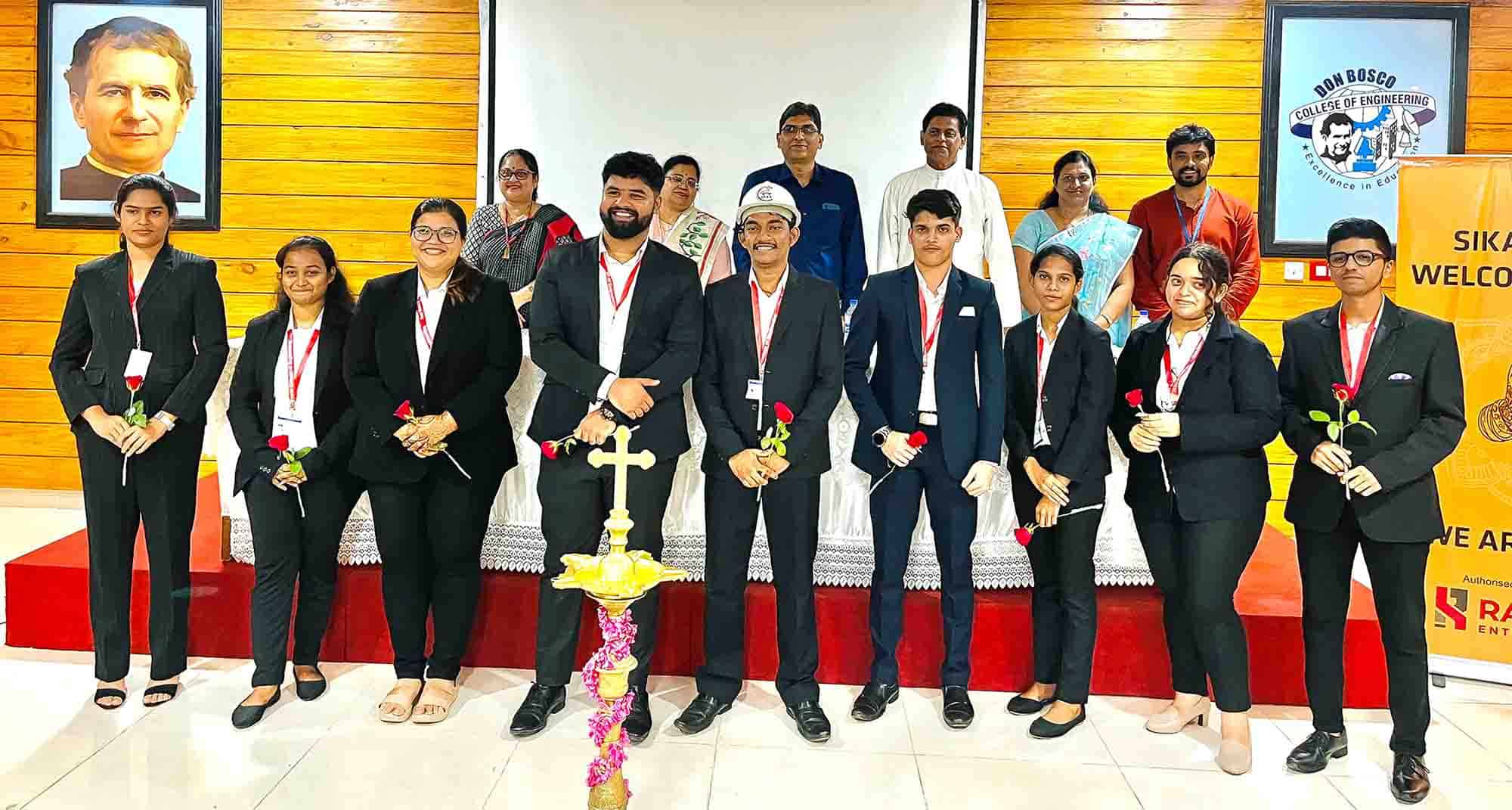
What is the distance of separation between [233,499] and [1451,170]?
410cm

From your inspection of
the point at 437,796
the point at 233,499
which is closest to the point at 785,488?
the point at 437,796

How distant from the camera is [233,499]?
3.64 meters

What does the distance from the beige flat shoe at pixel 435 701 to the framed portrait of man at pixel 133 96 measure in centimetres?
366

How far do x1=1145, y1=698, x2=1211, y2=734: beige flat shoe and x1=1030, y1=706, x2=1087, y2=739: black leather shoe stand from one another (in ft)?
0.78

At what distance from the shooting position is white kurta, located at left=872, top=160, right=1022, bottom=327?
423cm

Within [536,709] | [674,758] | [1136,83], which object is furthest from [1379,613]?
[1136,83]

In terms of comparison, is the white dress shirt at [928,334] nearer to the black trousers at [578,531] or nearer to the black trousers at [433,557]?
the black trousers at [578,531]

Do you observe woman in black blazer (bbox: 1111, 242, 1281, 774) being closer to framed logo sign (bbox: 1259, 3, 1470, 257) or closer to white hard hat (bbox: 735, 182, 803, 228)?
white hard hat (bbox: 735, 182, 803, 228)

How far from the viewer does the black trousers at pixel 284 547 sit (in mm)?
3232

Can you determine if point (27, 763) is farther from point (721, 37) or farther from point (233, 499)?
point (721, 37)

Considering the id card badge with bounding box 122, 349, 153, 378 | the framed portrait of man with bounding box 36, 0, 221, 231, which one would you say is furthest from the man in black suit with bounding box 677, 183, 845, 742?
the framed portrait of man with bounding box 36, 0, 221, 231

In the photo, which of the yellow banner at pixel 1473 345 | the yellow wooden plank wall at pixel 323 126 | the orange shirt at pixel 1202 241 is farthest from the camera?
the yellow wooden plank wall at pixel 323 126

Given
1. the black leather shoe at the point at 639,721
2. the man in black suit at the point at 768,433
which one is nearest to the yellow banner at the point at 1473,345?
the man in black suit at the point at 768,433

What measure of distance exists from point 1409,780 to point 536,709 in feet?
7.54
